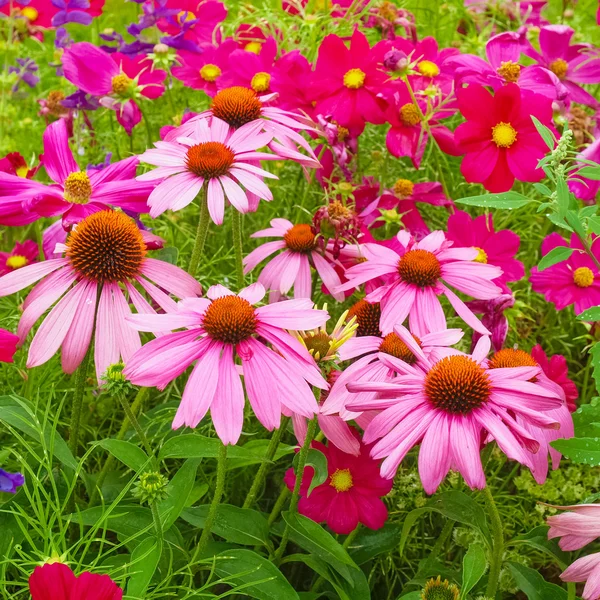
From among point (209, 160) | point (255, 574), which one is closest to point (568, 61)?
point (209, 160)

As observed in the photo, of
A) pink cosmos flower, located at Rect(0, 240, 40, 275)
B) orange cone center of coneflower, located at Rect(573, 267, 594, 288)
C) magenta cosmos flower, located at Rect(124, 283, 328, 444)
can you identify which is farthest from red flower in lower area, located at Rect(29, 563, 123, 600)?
orange cone center of coneflower, located at Rect(573, 267, 594, 288)

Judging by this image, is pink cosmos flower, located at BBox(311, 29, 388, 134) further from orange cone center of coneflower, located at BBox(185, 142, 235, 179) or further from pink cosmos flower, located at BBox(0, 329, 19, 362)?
pink cosmos flower, located at BBox(0, 329, 19, 362)

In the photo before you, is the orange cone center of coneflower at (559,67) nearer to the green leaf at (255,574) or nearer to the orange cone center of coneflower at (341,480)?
the orange cone center of coneflower at (341,480)

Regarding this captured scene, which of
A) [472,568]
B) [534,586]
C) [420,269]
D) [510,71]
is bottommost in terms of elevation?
[534,586]

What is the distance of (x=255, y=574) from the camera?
0.79 meters

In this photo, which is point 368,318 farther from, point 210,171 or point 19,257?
point 19,257

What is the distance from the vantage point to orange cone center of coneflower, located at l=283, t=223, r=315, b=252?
101cm

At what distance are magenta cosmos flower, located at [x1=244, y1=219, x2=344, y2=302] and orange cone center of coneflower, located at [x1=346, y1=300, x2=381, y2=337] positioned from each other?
6 cm

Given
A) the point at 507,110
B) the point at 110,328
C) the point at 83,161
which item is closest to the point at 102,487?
the point at 110,328

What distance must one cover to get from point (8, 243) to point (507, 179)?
92 cm

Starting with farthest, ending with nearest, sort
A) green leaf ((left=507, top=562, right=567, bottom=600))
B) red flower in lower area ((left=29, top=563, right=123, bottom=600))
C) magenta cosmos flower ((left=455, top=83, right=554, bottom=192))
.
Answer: magenta cosmos flower ((left=455, top=83, right=554, bottom=192)) < green leaf ((left=507, top=562, right=567, bottom=600)) < red flower in lower area ((left=29, top=563, right=123, bottom=600))

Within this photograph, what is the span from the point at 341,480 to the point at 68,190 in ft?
1.45

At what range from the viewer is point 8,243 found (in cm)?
150

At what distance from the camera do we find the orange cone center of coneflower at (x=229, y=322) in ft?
2.30
